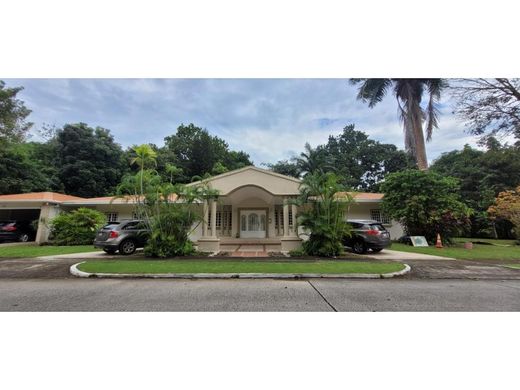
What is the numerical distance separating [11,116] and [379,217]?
2992 cm

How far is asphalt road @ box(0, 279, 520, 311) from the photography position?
4.37 meters

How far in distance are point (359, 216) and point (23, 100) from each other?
2820cm

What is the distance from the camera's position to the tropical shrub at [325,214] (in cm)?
1009

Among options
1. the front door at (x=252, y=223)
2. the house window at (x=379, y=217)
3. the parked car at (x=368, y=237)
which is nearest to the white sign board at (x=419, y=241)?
the house window at (x=379, y=217)

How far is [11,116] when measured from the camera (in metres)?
19.3

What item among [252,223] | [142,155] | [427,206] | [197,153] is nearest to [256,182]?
[142,155]

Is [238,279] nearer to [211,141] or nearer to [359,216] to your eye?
[359,216]

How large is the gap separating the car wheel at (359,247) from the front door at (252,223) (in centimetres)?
720

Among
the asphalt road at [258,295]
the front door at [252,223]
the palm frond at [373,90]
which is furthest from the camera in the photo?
the palm frond at [373,90]

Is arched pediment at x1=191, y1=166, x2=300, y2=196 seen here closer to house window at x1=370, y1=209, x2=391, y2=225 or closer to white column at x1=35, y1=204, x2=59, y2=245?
house window at x1=370, y1=209, x2=391, y2=225

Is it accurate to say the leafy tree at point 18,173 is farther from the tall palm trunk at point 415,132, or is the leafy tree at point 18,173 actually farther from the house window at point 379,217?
the tall palm trunk at point 415,132

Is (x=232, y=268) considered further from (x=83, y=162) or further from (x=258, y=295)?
(x=83, y=162)

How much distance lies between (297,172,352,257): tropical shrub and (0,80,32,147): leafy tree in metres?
23.6

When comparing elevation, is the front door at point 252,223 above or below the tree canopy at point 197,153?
below
